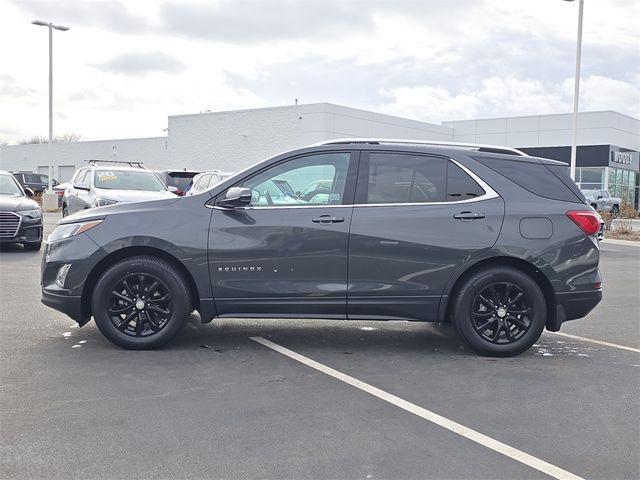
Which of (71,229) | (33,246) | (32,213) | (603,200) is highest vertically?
(603,200)

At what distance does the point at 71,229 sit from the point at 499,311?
3.86 m

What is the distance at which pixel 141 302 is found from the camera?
594cm

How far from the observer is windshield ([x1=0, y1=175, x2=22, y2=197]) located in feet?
46.4

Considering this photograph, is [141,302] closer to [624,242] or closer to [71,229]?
[71,229]

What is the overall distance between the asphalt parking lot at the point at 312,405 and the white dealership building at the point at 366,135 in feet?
109

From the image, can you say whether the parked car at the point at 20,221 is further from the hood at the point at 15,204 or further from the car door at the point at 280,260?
the car door at the point at 280,260

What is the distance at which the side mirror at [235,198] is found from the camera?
582cm

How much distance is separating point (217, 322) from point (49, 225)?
596 inches

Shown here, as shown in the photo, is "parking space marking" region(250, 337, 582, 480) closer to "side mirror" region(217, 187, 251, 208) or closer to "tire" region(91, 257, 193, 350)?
"tire" region(91, 257, 193, 350)

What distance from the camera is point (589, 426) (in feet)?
14.2

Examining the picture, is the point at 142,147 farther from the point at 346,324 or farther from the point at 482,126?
the point at 346,324

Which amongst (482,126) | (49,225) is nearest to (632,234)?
(49,225)

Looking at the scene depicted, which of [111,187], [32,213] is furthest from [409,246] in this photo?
[111,187]

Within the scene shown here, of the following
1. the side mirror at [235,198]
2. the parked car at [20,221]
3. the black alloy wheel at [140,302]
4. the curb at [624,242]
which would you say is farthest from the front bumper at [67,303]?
the curb at [624,242]
